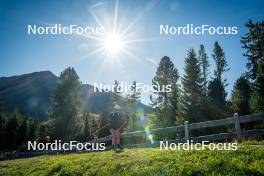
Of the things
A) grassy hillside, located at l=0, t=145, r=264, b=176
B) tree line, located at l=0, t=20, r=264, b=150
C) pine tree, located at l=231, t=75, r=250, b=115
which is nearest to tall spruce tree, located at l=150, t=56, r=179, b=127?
tree line, located at l=0, t=20, r=264, b=150

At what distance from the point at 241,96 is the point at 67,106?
31.3m

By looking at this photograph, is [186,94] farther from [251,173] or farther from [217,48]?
[251,173]

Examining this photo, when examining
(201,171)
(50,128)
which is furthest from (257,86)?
(201,171)

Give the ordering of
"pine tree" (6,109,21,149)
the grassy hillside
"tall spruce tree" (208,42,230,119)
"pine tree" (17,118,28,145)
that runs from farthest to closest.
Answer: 1. "pine tree" (17,118,28,145)
2. "pine tree" (6,109,21,149)
3. "tall spruce tree" (208,42,230,119)
4. the grassy hillside

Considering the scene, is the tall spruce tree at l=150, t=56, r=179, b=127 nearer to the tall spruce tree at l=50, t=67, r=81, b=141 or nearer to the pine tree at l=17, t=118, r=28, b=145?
the tall spruce tree at l=50, t=67, r=81, b=141

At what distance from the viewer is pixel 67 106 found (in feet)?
175

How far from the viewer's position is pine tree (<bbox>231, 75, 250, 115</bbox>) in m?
51.1

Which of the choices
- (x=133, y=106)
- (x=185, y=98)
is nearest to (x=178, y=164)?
(x=185, y=98)

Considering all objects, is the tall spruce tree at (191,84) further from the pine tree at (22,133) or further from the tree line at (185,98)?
the pine tree at (22,133)

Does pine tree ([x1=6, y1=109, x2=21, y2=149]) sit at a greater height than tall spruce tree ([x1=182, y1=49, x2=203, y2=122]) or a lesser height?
lesser

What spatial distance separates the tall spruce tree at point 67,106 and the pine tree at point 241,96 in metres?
27.8

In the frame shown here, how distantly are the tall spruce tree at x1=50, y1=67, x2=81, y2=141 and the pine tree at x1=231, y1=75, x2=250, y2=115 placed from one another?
27.8 m

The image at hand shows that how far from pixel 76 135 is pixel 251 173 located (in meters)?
47.9

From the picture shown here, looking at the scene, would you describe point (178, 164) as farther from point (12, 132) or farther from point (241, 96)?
point (12, 132)
